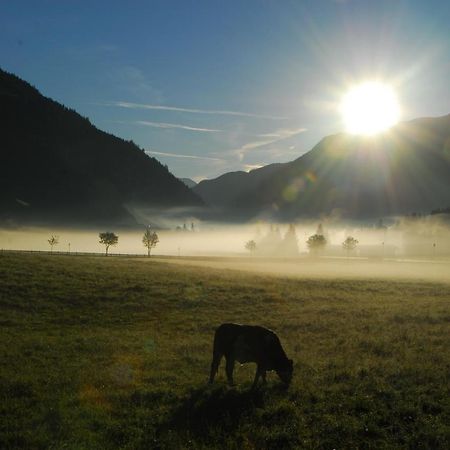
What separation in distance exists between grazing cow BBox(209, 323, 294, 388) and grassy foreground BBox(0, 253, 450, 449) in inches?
27.7

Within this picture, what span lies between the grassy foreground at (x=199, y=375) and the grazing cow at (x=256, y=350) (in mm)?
704

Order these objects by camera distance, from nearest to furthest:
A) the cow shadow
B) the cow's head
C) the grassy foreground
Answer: the grassy foreground
the cow shadow
the cow's head

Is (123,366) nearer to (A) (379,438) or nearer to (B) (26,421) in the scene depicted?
(B) (26,421)

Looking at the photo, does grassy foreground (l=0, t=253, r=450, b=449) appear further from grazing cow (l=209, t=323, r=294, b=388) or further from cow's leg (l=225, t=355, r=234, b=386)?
grazing cow (l=209, t=323, r=294, b=388)

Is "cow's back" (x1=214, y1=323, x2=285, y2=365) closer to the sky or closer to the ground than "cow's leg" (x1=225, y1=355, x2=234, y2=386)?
closer to the sky

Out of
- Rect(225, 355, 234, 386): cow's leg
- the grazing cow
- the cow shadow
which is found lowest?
the cow shadow

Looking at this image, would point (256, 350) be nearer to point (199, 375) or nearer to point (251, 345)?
point (251, 345)

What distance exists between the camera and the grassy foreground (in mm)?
12023

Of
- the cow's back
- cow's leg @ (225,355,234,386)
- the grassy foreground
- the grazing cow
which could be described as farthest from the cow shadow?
the cow's back

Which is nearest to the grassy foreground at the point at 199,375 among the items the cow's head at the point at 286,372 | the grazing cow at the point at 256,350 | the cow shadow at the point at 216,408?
the cow shadow at the point at 216,408

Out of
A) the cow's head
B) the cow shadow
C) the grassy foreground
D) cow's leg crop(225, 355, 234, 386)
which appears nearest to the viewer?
the grassy foreground

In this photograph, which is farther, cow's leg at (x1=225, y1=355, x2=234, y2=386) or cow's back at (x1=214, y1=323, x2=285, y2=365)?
cow's leg at (x1=225, y1=355, x2=234, y2=386)

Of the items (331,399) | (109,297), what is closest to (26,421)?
(331,399)

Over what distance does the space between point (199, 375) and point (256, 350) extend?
141 inches
